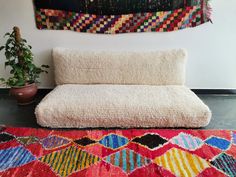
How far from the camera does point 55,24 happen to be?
2.61m

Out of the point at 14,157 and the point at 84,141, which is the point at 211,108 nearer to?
the point at 84,141

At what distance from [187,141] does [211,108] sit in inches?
33.3

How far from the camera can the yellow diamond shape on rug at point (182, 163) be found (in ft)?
5.02

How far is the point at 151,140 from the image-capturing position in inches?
74.3

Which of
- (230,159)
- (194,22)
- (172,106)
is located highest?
(194,22)

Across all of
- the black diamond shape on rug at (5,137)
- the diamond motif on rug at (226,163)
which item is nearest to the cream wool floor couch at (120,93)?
the black diamond shape on rug at (5,137)

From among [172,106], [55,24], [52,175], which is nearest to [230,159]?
[172,106]

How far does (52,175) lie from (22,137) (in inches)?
25.1

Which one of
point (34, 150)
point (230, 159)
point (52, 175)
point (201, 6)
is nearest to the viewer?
point (52, 175)

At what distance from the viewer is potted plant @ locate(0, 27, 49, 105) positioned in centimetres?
246

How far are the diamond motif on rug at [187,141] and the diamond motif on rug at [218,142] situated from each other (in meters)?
0.08

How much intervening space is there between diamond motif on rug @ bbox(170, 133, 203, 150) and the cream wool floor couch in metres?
0.13

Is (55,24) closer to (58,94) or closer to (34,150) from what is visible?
(58,94)

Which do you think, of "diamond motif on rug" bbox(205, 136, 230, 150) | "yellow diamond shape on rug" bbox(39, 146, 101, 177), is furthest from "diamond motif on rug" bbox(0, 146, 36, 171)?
"diamond motif on rug" bbox(205, 136, 230, 150)
